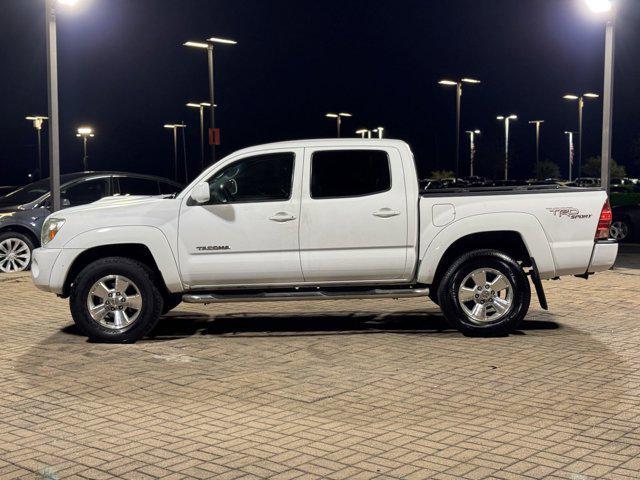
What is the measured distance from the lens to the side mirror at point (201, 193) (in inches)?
374

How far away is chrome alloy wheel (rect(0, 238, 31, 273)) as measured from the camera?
16.7 meters

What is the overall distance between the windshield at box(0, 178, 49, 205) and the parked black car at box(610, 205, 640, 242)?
13582mm

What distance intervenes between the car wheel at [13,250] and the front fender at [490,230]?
922 centimetres

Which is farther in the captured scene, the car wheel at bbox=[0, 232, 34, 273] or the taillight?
the car wheel at bbox=[0, 232, 34, 273]

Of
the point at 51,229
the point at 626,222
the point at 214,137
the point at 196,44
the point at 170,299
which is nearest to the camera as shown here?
the point at 51,229

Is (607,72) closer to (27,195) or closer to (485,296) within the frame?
(485,296)

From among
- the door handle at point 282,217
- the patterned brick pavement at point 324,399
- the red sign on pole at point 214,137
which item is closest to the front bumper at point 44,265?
the patterned brick pavement at point 324,399

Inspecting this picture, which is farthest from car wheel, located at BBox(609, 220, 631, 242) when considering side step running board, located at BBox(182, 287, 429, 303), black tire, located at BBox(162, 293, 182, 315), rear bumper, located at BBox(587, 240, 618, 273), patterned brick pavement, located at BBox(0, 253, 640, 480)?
black tire, located at BBox(162, 293, 182, 315)

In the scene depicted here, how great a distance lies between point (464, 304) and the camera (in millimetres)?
9734

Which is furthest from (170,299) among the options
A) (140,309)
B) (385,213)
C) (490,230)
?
(490,230)

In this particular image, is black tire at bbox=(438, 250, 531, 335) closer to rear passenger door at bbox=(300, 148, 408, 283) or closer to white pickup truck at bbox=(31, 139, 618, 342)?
white pickup truck at bbox=(31, 139, 618, 342)

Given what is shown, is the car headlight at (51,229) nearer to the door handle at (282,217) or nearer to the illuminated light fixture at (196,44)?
the door handle at (282,217)

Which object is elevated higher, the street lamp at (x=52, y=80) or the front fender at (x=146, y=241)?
the street lamp at (x=52, y=80)

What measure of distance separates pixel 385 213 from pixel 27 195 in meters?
9.96
